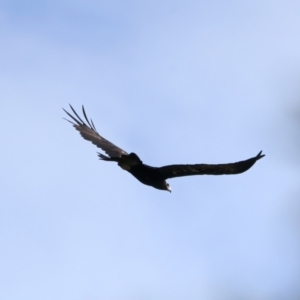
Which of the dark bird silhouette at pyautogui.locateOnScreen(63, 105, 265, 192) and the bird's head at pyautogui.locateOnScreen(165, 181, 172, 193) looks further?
the bird's head at pyautogui.locateOnScreen(165, 181, 172, 193)

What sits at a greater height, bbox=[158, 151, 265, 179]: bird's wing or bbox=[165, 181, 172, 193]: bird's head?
bbox=[165, 181, 172, 193]: bird's head

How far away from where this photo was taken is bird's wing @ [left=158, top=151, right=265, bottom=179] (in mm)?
15156

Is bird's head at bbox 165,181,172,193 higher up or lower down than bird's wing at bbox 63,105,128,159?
lower down

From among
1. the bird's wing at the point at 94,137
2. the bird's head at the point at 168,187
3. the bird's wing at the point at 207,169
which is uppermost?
the bird's wing at the point at 94,137

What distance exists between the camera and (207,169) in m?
15.7

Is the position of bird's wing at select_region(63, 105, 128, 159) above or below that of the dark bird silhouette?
above

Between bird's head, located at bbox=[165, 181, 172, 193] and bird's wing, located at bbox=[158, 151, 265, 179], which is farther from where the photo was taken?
bird's head, located at bbox=[165, 181, 172, 193]

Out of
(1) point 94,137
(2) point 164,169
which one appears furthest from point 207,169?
(1) point 94,137

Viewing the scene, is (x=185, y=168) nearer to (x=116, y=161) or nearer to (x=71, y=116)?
(x=116, y=161)

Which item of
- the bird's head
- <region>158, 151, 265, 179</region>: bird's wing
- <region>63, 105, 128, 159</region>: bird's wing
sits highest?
<region>63, 105, 128, 159</region>: bird's wing

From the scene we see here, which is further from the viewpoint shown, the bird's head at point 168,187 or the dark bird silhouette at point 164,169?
the bird's head at point 168,187

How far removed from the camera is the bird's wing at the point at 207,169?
15156 mm

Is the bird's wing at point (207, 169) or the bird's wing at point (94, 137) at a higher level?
the bird's wing at point (94, 137)

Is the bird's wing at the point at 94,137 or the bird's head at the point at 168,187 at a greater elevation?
the bird's wing at the point at 94,137
